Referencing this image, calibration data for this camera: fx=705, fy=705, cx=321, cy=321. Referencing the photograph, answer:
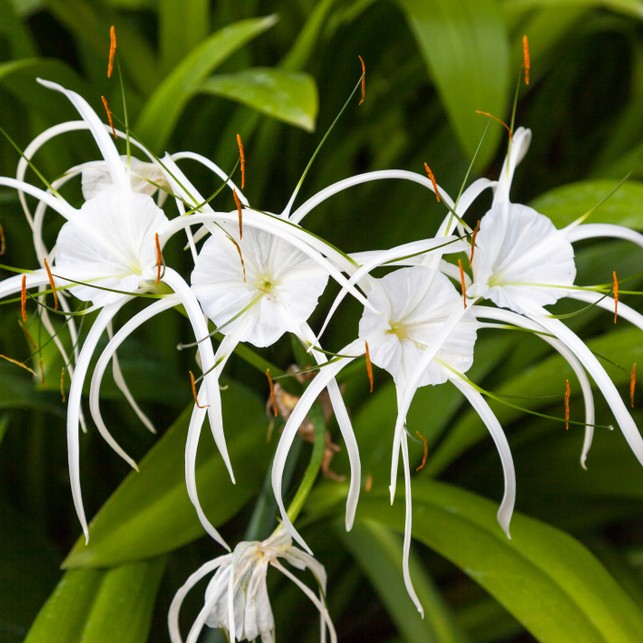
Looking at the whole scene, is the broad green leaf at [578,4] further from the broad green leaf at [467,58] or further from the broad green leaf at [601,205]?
the broad green leaf at [601,205]

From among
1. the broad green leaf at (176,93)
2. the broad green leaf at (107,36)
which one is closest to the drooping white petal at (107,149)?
the broad green leaf at (176,93)

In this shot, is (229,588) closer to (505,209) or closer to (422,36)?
(505,209)

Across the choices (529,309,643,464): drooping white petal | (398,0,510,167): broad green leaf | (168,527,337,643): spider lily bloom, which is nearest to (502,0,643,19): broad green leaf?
(398,0,510,167): broad green leaf

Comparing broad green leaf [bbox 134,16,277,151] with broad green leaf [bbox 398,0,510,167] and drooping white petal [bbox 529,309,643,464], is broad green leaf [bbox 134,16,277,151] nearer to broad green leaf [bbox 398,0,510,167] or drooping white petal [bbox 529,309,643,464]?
broad green leaf [bbox 398,0,510,167]

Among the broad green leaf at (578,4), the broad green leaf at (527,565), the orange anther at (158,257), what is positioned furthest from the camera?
the broad green leaf at (578,4)

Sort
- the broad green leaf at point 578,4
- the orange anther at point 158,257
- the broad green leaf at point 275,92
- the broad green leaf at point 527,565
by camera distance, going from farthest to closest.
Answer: the broad green leaf at point 578,4 → the broad green leaf at point 275,92 → the broad green leaf at point 527,565 → the orange anther at point 158,257
